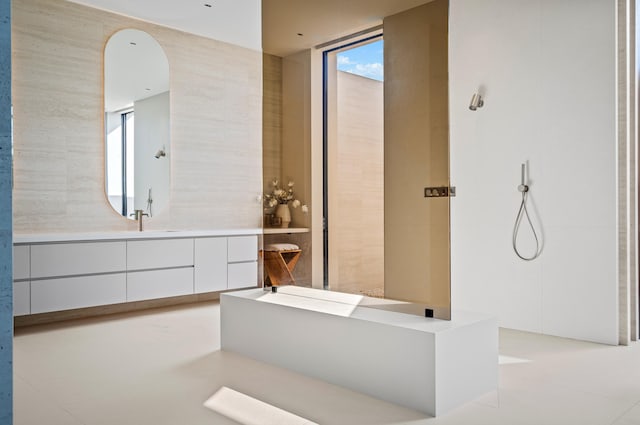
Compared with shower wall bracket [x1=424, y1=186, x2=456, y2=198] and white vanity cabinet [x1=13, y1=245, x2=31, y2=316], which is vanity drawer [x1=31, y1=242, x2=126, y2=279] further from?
shower wall bracket [x1=424, y1=186, x2=456, y2=198]

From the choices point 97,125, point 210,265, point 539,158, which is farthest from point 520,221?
point 97,125

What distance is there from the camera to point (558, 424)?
84.4 inches

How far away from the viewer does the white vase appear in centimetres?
310

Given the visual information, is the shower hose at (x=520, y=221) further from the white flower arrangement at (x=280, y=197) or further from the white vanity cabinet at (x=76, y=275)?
the white vanity cabinet at (x=76, y=275)

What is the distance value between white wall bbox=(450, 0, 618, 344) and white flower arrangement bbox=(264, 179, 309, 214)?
1.82 metres

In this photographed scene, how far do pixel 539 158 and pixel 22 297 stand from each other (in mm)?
4152

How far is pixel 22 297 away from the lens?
154 inches

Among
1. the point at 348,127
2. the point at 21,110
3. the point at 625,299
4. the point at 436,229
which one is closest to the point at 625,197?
the point at 625,299

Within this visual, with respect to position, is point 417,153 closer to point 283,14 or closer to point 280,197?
point 280,197

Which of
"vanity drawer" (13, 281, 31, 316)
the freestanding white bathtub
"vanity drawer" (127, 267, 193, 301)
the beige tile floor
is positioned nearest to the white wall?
the beige tile floor

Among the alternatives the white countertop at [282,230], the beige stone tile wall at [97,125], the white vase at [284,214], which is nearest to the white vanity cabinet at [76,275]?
the beige stone tile wall at [97,125]

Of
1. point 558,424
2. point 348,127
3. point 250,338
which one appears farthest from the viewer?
point 250,338

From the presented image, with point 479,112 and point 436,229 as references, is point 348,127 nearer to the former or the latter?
point 436,229

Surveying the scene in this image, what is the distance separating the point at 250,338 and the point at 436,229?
4.80 feet
